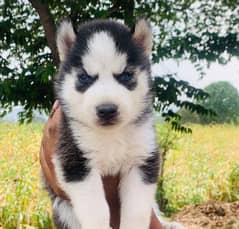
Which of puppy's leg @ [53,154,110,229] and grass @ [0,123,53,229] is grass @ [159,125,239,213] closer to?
grass @ [0,123,53,229]

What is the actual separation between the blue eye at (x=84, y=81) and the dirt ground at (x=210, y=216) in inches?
142

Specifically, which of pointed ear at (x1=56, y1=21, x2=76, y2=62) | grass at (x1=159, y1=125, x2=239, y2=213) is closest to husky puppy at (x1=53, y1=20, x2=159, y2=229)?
pointed ear at (x1=56, y1=21, x2=76, y2=62)

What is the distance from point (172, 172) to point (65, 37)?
528 centimetres

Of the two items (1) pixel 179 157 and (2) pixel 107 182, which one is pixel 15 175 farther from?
(2) pixel 107 182

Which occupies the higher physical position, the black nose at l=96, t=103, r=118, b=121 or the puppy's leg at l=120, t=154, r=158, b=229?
the black nose at l=96, t=103, r=118, b=121

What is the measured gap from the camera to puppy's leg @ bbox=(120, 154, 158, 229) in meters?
2.70

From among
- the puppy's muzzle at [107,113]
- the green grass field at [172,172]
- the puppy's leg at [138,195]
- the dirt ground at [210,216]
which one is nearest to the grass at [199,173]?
the green grass field at [172,172]

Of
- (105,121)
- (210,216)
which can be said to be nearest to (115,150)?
(105,121)

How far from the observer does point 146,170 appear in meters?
2.78

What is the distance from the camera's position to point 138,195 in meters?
2.71

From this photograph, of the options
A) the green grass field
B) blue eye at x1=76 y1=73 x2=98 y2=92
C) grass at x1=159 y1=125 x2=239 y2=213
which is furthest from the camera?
grass at x1=159 y1=125 x2=239 y2=213

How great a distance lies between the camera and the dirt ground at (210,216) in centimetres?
594

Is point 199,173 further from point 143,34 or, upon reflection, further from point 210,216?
point 143,34

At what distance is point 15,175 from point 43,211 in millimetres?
1116
